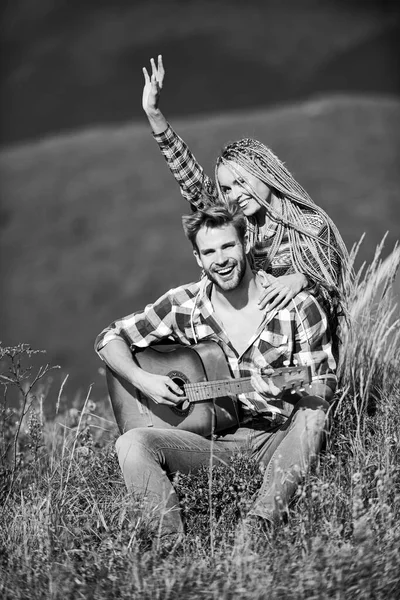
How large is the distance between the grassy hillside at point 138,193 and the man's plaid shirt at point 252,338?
5.24 m

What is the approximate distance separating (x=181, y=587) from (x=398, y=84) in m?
7.57

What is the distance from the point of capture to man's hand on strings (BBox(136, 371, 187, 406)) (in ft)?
10.2

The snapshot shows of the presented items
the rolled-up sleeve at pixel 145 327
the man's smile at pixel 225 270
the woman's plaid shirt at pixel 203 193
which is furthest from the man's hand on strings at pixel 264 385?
the woman's plaid shirt at pixel 203 193

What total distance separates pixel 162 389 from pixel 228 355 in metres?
0.28

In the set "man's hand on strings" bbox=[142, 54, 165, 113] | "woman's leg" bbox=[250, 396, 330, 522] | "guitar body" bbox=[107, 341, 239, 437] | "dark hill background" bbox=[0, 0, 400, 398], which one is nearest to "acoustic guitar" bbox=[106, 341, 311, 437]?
"guitar body" bbox=[107, 341, 239, 437]

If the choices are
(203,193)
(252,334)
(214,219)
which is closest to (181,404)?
(252,334)

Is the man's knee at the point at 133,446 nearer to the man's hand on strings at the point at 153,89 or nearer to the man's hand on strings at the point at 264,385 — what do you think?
the man's hand on strings at the point at 264,385

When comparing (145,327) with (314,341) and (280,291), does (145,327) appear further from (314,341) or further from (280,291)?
(314,341)

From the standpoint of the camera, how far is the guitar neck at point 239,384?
294cm

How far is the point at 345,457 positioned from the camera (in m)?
3.15

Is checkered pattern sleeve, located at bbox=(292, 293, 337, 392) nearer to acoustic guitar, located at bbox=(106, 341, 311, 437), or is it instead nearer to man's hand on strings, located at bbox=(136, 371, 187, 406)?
acoustic guitar, located at bbox=(106, 341, 311, 437)

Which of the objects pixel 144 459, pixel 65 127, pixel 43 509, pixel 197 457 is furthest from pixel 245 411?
pixel 65 127

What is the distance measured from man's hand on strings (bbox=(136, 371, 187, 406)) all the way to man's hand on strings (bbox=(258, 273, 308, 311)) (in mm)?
424

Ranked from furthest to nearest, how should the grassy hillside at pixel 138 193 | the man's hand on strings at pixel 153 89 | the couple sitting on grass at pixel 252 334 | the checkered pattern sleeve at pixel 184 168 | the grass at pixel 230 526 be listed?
the grassy hillside at pixel 138 193, the checkered pattern sleeve at pixel 184 168, the man's hand on strings at pixel 153 89, the couple sitting on grass at pixel 252 334, the grass at pixel 230 526
